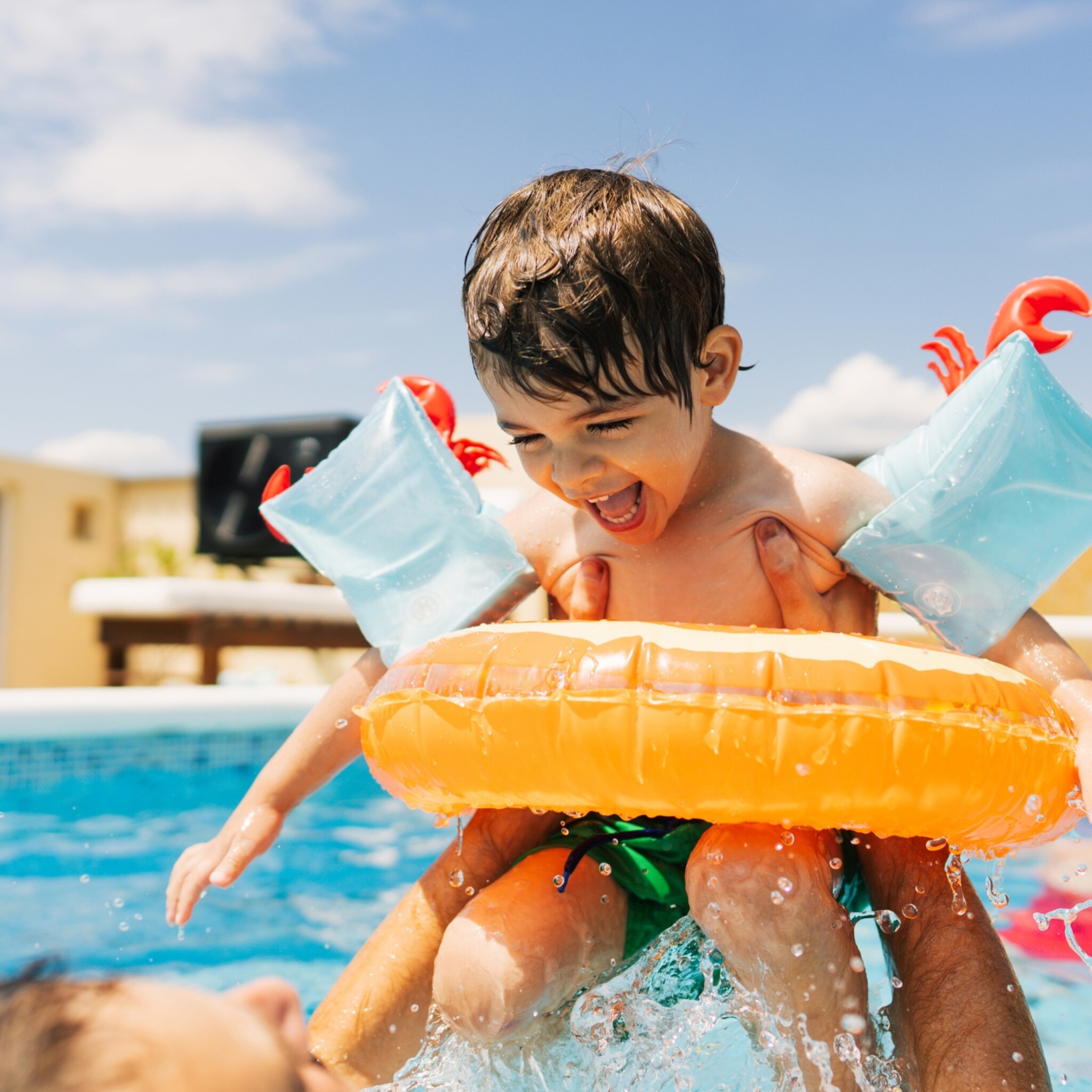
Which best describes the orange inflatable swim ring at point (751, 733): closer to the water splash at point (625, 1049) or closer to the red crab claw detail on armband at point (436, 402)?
the water splash at point (625, 1049)

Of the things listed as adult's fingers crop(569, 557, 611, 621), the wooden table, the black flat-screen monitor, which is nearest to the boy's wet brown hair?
adult's fingers crop(569, 557, 611, 621)

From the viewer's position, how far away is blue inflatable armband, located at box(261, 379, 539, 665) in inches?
94.1

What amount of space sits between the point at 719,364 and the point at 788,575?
1.34 feet

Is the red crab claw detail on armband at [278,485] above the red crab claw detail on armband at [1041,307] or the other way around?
the other way around

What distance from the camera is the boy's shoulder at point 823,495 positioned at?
6.82 ft

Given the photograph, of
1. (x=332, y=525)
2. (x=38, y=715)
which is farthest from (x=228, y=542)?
(x=332, y=525)

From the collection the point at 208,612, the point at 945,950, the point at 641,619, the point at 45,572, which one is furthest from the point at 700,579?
the point at 45,572

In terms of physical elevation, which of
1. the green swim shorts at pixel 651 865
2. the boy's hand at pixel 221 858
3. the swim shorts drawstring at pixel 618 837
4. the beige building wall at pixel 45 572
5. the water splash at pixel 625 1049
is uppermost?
the swim shorts drawstring at pixel 618 837

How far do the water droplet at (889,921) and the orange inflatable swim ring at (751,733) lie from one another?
0.72ft

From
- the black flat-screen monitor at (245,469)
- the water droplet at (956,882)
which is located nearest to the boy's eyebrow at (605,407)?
the water droplet at (956,882)

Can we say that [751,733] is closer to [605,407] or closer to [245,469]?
[605,407]

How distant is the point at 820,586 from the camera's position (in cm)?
212

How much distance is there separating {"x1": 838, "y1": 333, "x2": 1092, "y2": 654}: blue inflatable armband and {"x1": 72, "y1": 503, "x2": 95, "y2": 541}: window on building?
1619cm

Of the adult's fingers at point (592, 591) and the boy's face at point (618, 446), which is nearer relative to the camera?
the boy's face at point (618, 446)
